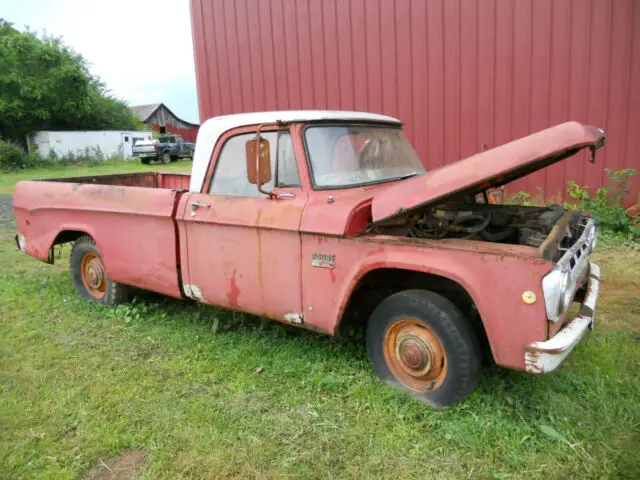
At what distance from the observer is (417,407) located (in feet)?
9.66

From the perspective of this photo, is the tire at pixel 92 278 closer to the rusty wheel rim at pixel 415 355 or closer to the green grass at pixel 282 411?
the green grass at pixel 282 411

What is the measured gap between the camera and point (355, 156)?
3.55 m

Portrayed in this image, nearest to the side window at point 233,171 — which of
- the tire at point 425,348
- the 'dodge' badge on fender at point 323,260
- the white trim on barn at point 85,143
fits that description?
the 'dodge' badge on fender at point 323,260

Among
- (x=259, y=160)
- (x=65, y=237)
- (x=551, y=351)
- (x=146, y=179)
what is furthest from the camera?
(x=146, y=179)

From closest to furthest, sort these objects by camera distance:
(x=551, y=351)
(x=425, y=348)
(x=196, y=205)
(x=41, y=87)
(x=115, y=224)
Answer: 1. (x=551, y=351)
2. (x=425, y=348)
3. (x=196, y=205)
4. (x=115, y=224)
5. (x=41, y=87)

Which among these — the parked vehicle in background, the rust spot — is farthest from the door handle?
the parked vehicle in background

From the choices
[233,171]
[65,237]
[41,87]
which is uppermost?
[41,87]

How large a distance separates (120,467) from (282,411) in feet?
3.04

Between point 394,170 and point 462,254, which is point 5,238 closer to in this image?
point 394,170

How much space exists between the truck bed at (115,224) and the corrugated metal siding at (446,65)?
4580 millimetres

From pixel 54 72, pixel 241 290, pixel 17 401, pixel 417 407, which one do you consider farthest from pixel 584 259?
pixel 54 72

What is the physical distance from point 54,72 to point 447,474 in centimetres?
3331

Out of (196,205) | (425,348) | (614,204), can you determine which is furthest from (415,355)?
(614,204)

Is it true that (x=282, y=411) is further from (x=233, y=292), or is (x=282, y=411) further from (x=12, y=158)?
(x=12, y=158)
